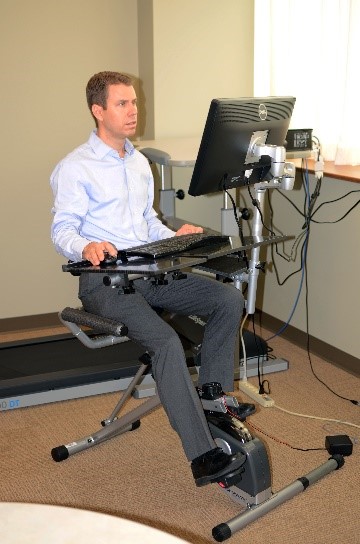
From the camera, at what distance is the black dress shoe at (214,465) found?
2389mm

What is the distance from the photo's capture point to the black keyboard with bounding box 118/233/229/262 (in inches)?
92.8

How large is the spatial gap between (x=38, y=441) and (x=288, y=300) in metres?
1.54

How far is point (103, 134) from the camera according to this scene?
2.89m

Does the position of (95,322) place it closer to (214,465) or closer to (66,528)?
(214,465)

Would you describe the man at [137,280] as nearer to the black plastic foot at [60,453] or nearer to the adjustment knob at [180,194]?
the black plastic foot at [60,453]

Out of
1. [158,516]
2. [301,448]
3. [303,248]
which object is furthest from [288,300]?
[158,516]

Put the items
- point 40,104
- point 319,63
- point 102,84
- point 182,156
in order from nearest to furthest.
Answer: point 102,84, point 182,156, point 319,63, point 40,104

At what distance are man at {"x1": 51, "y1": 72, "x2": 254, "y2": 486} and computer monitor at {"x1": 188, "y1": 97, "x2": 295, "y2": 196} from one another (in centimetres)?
25

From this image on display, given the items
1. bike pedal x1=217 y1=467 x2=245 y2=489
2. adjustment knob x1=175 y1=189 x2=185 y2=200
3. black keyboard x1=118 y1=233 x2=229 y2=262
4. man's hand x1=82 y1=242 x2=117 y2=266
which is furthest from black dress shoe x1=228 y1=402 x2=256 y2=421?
adjustment knob x1=175 y1=189 x2=185 y2=200

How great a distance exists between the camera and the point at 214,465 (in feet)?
7.84

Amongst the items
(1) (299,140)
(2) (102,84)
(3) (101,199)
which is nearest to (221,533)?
(3) (101,199)

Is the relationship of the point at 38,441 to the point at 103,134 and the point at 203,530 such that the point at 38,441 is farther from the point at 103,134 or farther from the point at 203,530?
the point at 103,134

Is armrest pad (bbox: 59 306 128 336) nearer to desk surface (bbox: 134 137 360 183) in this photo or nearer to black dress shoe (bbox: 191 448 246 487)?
black dress shoe (bbox: 191 448 246 487)

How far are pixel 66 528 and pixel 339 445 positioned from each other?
1823 mm
